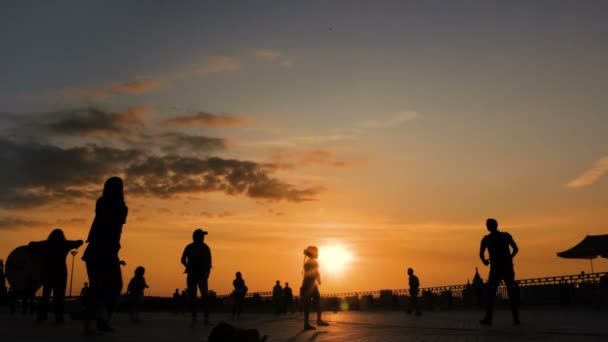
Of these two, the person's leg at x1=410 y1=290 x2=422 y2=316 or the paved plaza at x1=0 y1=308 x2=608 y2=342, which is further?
the person's leg at x1=410 y1=290 x2=422 y2=316

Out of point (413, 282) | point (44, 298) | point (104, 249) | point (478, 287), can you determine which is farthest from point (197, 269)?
point (478, 287)

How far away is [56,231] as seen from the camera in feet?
44.9

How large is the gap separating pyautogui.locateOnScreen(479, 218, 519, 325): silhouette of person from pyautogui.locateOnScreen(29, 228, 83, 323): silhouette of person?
898 centimetres

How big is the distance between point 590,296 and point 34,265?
23143mm

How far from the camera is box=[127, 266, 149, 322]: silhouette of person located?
51.9ft

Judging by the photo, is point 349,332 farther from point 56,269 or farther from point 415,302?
point 415,302

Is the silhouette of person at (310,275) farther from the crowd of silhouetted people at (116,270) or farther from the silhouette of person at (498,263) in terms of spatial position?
the silhouette of person at (498,263)

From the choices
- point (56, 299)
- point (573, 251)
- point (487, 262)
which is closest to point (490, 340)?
point (487, 262)

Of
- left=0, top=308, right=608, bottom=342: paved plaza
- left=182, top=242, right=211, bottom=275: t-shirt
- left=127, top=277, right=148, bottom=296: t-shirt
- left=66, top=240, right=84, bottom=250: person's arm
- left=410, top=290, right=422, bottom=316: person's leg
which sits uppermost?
left=66, top=240, right=84, bottom=250: person's arm

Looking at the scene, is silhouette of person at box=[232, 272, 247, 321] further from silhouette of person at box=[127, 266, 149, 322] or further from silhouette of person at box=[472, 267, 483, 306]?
silhouette of person at box=[472, 267, 483, 306]

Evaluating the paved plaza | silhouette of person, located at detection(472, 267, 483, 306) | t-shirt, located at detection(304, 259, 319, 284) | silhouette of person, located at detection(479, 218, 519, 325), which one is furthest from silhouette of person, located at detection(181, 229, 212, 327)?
silhouette of person, located at detection(472, 267, 483, 306)

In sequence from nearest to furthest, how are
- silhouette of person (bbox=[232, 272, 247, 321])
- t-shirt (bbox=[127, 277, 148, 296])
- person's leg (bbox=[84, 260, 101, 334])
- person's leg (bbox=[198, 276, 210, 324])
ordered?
1. person's leg (bbox=[84, 260, 101, 334])
2. person's leg (bbox=[198, 276, 210, 324])
3. t-shirt (bbox=[127, 277, 148, 296])
4. silhouette of person (bbox=[232, 272, 247, 321])

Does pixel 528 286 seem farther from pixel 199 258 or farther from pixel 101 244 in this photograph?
pixel 101 244

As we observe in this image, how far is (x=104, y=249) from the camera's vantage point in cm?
871
